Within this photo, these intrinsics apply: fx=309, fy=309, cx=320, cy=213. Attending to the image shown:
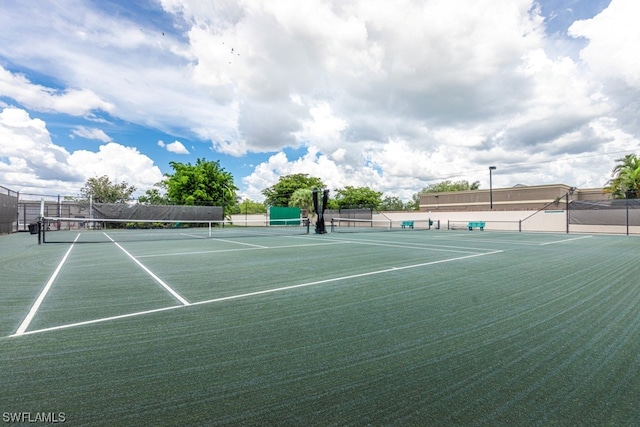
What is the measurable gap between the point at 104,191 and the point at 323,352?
41.0m

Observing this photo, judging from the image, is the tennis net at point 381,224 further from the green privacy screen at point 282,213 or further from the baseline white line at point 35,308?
the baseline white line at point 35,308

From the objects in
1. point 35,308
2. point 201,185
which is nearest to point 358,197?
point 201,185

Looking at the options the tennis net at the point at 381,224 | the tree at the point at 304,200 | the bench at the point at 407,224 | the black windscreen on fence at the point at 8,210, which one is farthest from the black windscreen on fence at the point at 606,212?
the black windscreen on fence at the point at 8,210

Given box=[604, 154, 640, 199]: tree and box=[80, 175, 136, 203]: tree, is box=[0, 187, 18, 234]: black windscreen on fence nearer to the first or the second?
box=[80, 175, 136, 203]: tree

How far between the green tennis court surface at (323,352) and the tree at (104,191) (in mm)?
35495

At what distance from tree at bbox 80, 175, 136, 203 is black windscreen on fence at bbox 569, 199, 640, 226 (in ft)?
137

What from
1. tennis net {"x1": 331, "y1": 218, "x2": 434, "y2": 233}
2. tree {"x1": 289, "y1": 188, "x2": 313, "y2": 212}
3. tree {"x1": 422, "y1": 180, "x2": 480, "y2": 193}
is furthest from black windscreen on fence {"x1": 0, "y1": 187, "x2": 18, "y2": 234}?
tree {"x1": 422, "y1": 180, "x2": 480, "y2": 193}

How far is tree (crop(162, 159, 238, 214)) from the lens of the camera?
31578 mm

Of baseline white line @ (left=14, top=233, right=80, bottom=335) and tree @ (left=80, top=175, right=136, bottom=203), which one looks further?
tree @ (left=80, top=175, right=136, bottom=203)

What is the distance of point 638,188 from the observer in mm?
22641

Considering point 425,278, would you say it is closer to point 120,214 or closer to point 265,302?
Answer: point 265,302

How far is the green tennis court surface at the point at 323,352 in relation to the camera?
5.81 ft

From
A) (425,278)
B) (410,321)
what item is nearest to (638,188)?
(425,278)

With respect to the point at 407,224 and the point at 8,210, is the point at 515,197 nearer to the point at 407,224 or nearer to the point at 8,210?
the point at 407,224
